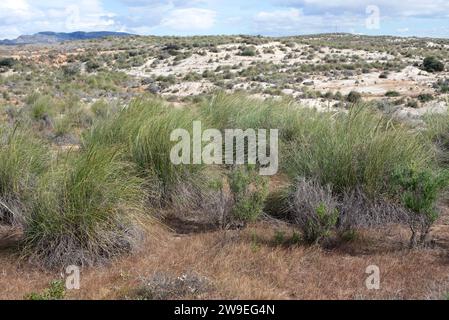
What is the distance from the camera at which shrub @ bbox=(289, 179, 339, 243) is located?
5.20 meters

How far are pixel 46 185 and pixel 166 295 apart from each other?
1.78 m

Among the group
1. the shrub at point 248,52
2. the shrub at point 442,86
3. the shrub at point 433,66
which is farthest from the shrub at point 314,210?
the shrub at point 248,52

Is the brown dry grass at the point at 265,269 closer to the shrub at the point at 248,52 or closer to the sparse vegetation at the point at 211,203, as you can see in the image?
the sparse vegetation at the point at 211,203

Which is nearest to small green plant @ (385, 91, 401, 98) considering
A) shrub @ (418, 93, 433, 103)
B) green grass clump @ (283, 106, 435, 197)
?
shrub @ (418, 93, 433, 103)

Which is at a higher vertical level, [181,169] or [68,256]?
[181,169]

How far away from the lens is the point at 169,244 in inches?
215

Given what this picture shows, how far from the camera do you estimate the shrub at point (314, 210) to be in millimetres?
5202

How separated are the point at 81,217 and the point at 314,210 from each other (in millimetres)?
2297

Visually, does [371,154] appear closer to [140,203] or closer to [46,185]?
[140,203]

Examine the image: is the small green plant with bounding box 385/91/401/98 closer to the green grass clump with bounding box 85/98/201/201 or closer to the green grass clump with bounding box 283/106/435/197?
the green grass clump with bounding box 283/106/435/197

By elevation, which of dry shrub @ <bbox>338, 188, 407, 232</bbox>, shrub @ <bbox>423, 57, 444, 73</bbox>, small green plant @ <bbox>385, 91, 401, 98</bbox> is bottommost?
dry shrub @ <bbox>338, 188, 407, 232</bbox>

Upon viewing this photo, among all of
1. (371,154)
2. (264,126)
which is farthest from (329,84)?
(371,154)

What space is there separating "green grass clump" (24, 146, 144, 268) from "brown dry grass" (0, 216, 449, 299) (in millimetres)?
174

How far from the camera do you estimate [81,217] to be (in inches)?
194
